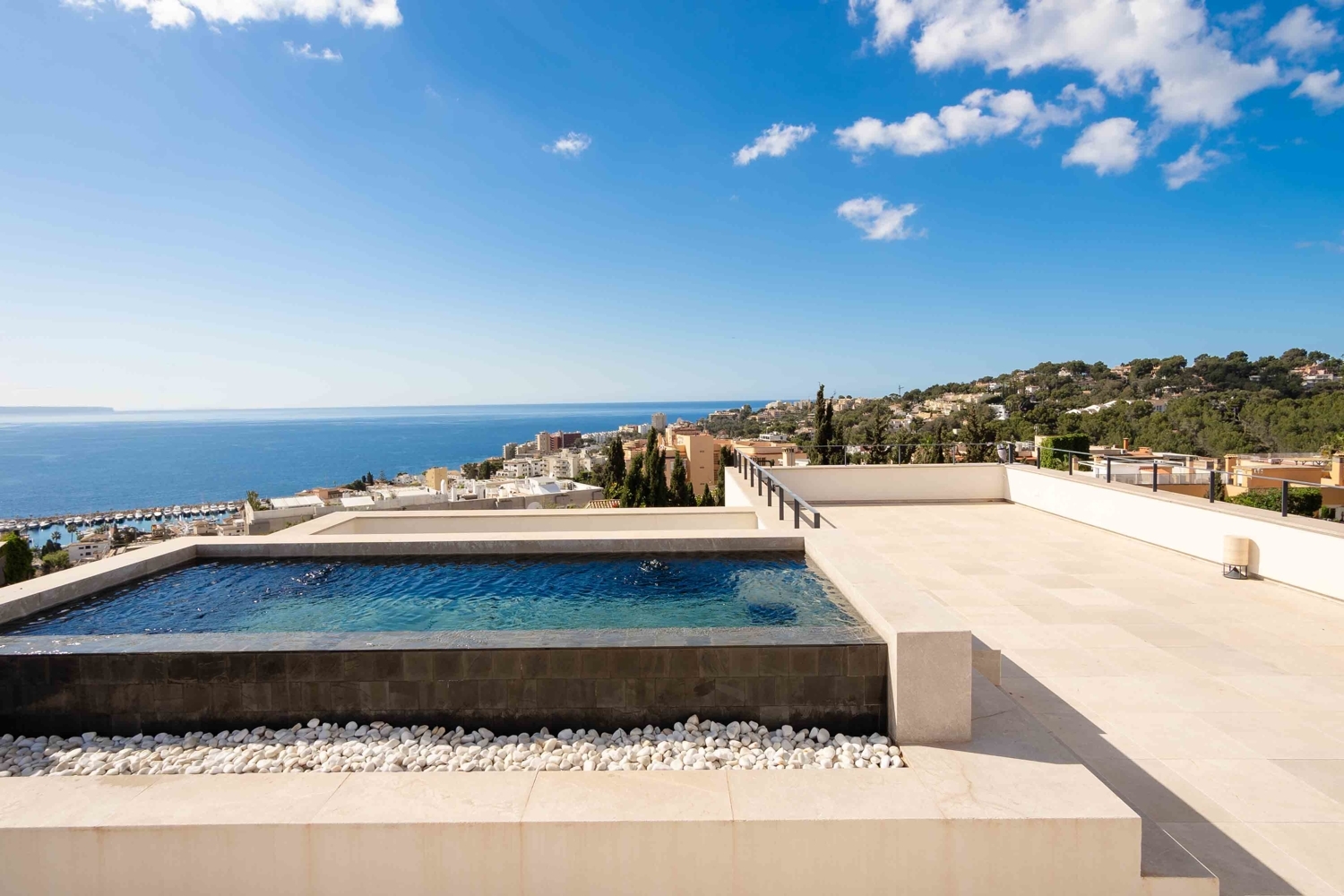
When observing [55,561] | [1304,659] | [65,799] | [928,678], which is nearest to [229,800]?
[65,799]

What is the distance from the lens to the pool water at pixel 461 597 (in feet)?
12.4

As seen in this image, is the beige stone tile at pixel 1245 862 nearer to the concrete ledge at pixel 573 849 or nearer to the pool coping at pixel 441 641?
the concrete ledge at pixel 573 849

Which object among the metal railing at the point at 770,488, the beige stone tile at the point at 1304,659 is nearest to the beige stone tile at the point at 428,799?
the metal railing at the point at 770,488

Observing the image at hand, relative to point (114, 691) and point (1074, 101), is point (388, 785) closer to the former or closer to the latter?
point (114, 691)

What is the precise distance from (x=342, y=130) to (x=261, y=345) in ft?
135

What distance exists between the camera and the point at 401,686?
2.78 metres

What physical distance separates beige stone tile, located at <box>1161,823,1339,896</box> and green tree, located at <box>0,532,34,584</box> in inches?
682

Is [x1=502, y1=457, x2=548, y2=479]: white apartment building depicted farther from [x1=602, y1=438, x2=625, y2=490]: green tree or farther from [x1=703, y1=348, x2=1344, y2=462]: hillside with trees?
[x1=602, y1=438, x2=625, y2=490]: green tree

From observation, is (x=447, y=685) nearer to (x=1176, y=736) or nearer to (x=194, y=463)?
(x=1176, y=736)

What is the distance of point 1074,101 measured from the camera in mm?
13289

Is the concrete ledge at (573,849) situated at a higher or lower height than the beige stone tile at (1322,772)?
higher

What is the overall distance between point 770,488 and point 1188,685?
467cm

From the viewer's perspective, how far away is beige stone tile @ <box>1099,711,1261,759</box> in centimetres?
295

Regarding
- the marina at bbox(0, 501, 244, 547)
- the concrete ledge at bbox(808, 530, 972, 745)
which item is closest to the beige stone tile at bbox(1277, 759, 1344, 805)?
the concrete ledge at bbox(808, 530, 972, 745)
